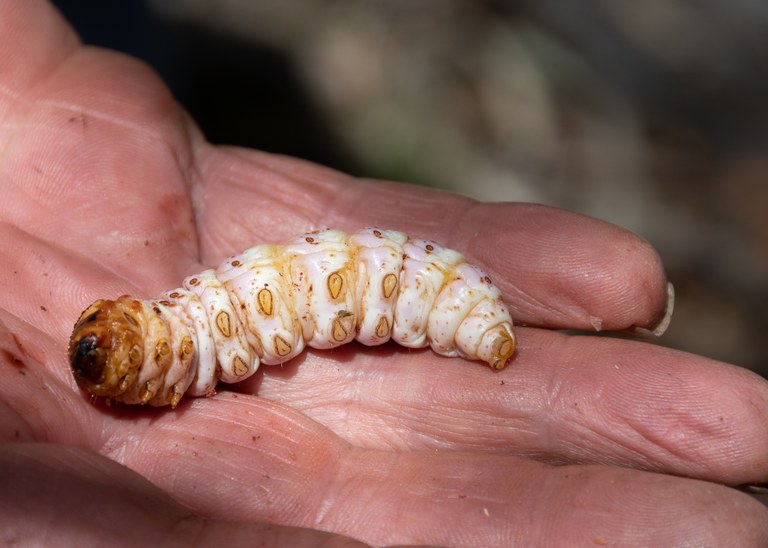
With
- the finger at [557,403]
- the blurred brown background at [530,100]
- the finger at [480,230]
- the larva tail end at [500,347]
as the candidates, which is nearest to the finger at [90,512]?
the finger at [557,403]

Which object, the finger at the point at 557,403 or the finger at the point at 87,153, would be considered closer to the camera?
the finger at the point at 557,403

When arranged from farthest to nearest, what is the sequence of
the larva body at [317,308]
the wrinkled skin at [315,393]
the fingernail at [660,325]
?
1. the fingernail at [660,325]
2. the larva body at [317,308]
3. the wrinkled skin at [315,393]

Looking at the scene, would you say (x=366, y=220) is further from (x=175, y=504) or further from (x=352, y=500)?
(x=175, y=504)

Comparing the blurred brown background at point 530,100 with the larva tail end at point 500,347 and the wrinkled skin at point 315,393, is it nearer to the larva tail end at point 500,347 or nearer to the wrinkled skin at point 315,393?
the wrinkled skin at point 315,393

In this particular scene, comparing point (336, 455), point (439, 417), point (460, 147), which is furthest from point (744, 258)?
point (336, 455)

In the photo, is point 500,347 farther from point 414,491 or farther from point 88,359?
point 88,359

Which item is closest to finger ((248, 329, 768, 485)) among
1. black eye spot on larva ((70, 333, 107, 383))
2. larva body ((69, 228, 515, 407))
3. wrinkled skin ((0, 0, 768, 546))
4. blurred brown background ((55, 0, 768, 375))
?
wrinkled skin ((0, 0, 768, 546))
